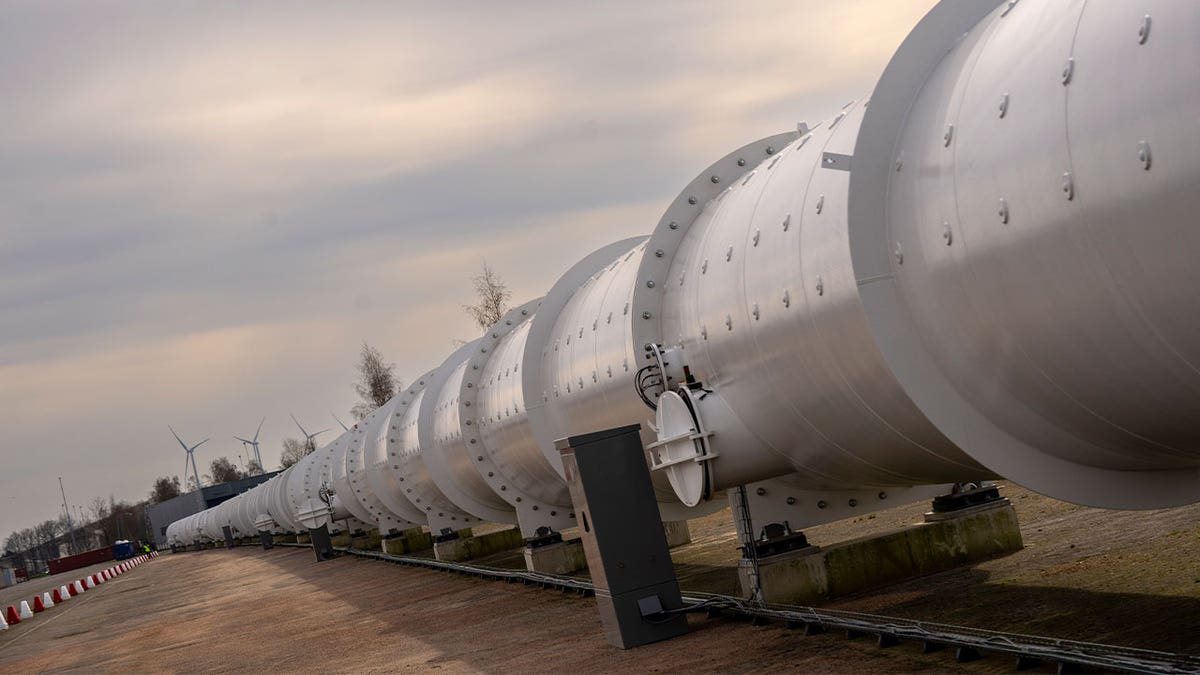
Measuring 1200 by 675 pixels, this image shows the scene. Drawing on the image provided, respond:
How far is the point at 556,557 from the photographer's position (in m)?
19.1

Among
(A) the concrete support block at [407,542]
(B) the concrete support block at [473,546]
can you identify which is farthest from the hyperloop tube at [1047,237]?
(A) the concrete support block at [407,542]

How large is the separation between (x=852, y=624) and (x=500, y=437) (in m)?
10.7

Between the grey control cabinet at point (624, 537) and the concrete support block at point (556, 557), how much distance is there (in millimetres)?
7818

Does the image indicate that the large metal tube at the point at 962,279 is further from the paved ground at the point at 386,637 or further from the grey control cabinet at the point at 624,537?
the paved ground at the point at 386,637

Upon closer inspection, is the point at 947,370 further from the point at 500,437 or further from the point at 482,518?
the point at 482,518

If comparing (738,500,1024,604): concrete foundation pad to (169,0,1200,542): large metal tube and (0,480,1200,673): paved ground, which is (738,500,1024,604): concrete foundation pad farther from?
(169,0,1200,542): large metal tube

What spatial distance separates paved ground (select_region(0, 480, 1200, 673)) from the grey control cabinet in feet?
0.83

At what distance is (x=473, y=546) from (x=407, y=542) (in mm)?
7388

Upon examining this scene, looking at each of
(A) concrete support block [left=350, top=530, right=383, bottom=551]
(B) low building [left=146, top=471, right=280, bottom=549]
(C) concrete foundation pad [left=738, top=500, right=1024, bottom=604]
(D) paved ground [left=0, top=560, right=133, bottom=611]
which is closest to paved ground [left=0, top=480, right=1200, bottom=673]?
(C) concrete foundation pad [left=738, top=500, right=1024, bottom=604]

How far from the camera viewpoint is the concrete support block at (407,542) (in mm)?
34094

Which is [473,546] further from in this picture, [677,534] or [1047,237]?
[1047,237]

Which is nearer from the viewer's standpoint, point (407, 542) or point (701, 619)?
point (701, 619)

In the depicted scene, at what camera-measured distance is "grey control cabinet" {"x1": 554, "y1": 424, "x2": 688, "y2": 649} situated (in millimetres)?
11023

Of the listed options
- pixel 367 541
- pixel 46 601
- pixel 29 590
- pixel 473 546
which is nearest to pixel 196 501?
pixel 29 590
